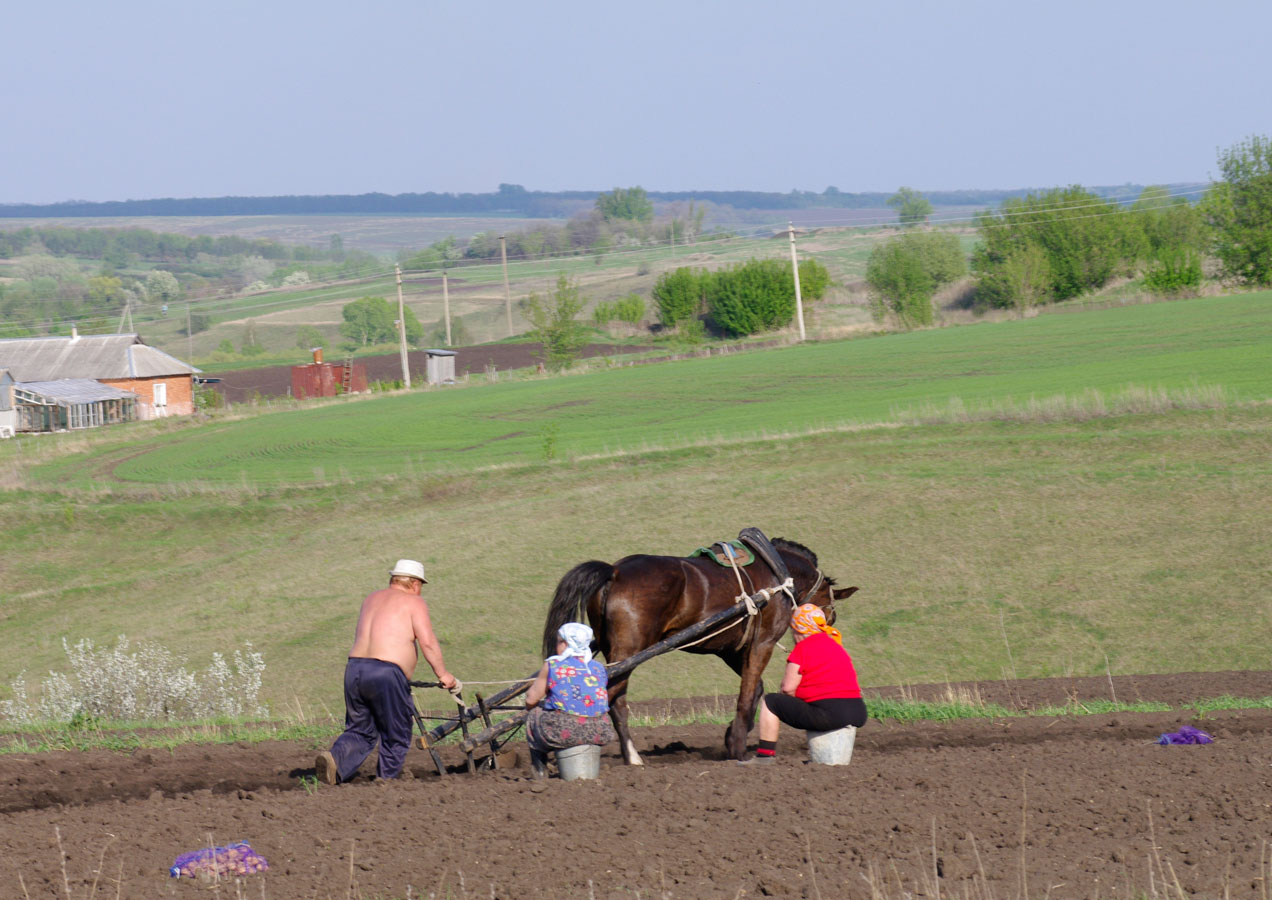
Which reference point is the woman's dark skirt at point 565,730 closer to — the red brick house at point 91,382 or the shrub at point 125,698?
the shrub at point 125,698

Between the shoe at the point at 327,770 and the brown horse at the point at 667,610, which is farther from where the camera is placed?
the brown horse at the point at 667,610

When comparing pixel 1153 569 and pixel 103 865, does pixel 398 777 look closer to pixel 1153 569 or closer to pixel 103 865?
pixel 103 865

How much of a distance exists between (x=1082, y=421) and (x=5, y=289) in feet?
660

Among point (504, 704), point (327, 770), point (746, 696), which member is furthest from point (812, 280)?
point (327, 770)

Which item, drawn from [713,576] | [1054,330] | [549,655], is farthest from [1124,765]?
[1054,330]

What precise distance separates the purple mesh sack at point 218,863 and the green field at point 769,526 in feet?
40.9

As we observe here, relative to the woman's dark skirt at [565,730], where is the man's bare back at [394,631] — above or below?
above

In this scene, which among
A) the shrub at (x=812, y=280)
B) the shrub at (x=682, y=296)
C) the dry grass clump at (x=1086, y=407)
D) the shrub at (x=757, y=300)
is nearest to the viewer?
the dry grass clump at (x=1086, y=407)

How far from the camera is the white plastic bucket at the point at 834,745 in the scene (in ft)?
29.5

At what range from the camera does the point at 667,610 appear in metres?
10.3

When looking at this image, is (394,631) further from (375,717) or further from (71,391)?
(71,391)

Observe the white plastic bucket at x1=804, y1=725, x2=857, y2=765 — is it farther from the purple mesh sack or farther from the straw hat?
the purple mesh sack

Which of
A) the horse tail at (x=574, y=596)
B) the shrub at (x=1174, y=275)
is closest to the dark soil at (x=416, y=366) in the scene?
the shrub at (x=1174, y=275)

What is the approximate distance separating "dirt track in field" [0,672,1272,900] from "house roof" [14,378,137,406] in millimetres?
68379
